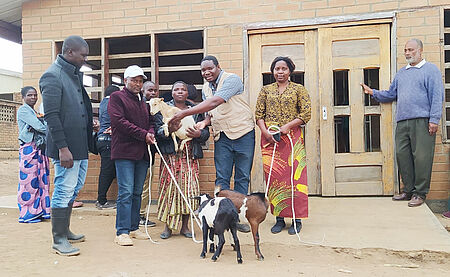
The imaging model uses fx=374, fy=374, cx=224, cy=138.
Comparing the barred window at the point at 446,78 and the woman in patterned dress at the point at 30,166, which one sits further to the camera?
the woman in patterned dress at the point at 30,166

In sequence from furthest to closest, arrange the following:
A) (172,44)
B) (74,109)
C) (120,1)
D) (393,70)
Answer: (172,44) < (120,1) < (393,70) < (74,109)

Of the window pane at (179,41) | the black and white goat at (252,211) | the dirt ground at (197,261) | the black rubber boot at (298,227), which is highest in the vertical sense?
the window pane at (179,41)

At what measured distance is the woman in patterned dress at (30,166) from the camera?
4.68 metres

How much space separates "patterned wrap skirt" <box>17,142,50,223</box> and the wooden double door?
2.79 meters

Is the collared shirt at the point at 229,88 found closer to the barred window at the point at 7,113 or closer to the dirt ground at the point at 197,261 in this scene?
the dirt ground at the point at 197,261

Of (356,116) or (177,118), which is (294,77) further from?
(177,118)

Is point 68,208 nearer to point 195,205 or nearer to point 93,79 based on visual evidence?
point 195,205

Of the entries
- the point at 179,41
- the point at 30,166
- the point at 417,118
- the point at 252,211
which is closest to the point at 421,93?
the point at 417,118

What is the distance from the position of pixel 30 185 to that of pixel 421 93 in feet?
15.9

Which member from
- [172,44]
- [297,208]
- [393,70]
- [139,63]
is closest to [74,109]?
[297,208]

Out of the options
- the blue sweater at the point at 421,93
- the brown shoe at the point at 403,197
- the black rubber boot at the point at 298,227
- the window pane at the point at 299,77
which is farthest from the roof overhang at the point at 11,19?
the brown shoe at the point at 403,197

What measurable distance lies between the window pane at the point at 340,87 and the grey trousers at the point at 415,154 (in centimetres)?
76

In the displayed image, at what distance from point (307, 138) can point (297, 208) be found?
1.44 metres

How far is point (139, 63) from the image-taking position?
8422 mm
